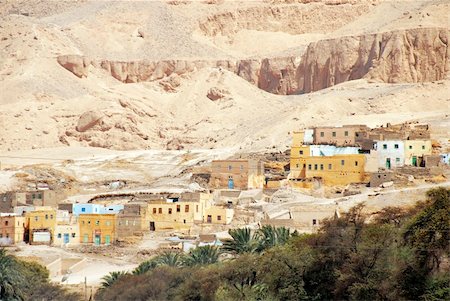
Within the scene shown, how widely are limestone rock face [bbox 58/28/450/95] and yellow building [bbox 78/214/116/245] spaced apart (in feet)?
156

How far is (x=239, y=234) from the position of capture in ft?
172

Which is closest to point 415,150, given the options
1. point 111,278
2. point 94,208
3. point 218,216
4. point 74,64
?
point 218,216

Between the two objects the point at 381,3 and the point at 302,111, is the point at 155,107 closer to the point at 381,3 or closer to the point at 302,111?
the point at 302,111

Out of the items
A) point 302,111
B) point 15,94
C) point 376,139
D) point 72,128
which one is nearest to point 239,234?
point 376,139

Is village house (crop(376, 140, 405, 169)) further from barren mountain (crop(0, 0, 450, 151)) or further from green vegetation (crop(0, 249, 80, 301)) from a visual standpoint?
green vegetation (crop(0, 249, 80, 301))

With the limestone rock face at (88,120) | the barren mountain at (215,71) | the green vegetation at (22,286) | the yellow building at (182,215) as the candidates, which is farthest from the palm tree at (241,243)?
the limestone rock face at (88,120)

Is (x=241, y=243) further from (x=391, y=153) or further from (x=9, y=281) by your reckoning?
(x=391, y=153)

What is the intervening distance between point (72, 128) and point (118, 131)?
13.9 ft

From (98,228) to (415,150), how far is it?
15570mm

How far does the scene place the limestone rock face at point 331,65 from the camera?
105688 millimetres

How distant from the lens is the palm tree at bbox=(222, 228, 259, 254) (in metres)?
51.3

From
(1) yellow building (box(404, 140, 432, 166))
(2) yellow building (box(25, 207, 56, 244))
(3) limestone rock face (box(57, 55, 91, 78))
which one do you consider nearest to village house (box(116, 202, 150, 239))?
(2) yellow building (box(25, 207, 56, 244))

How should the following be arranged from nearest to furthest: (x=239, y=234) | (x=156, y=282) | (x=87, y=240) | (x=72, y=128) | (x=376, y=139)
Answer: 1. (x=156, y=282)
2. (x=239, y=234)
3. (x=87, y=240)
4. (x=376, y=139)
5. (x=72, y=128)

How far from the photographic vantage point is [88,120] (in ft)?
336
